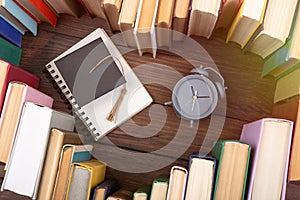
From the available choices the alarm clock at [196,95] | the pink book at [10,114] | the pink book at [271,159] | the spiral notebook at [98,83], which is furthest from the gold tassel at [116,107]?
the pink book at [271,159]

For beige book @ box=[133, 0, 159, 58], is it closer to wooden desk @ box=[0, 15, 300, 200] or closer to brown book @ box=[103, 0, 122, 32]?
brown book @ box=[103, 0, 122, 32]

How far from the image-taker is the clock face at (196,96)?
93cm

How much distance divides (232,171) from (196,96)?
0.19 metres

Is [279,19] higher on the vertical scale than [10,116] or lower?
higher

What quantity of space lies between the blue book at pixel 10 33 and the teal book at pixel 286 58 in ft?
1.77

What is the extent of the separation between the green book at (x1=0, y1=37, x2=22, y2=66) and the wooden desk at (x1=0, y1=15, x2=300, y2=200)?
2cm

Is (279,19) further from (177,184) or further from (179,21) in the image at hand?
(177,184)

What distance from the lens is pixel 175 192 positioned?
0.78m

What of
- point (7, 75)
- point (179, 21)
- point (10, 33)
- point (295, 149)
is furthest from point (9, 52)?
point (295, 149)

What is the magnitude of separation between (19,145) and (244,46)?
0.49m

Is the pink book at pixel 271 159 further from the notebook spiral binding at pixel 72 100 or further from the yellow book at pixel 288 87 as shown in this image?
the notebook spiral binding at pixel 72 100

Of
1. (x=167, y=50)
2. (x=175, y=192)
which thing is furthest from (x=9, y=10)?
(x=175, y=192)

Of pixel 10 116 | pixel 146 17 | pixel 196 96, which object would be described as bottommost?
pixel 10 116

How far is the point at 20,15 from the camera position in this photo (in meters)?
0.92
